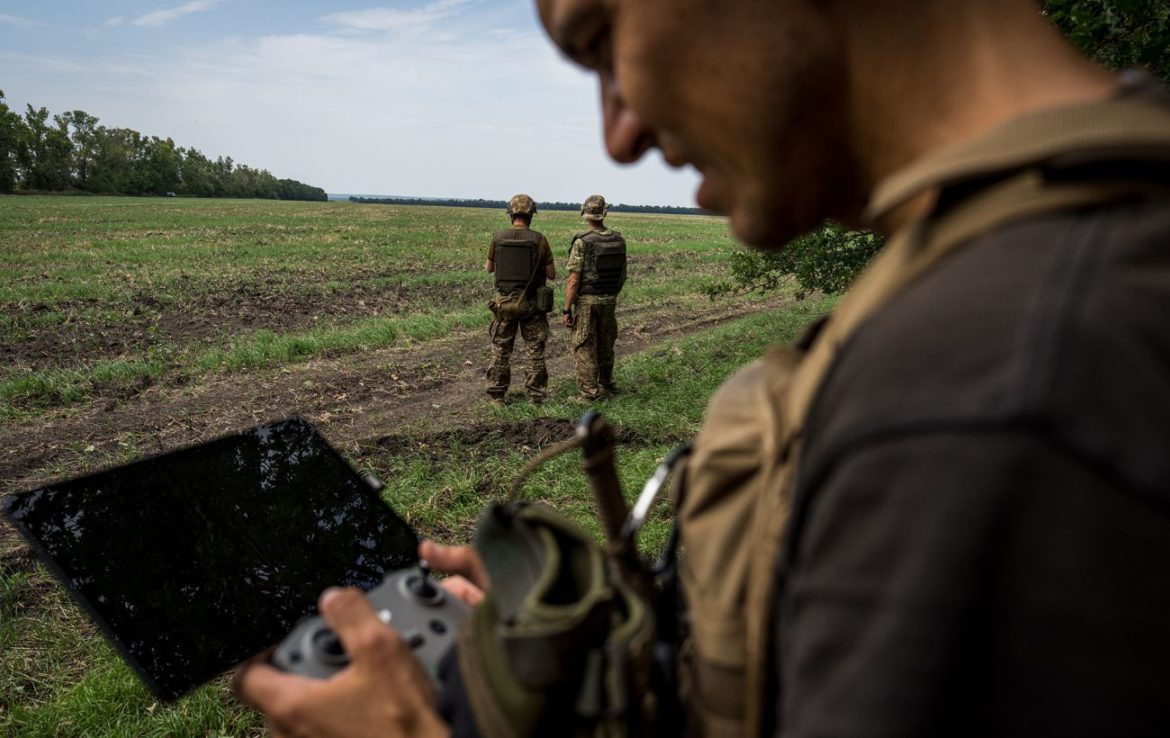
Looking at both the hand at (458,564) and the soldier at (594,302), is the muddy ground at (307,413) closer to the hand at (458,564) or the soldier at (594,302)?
the soldier at (594,302)

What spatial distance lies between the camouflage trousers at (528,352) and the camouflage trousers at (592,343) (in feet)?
1.40

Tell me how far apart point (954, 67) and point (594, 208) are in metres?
9.31

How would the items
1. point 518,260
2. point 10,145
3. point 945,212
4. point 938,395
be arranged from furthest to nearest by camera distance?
point 10,145
point 518,260
point 945,212
point 938,395

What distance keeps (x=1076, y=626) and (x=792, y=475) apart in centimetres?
29

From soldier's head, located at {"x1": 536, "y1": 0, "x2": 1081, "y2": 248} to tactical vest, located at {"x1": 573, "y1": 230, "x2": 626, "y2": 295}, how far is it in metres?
8.65

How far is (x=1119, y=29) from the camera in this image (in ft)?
17.3

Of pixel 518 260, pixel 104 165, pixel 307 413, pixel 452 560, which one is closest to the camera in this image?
pixel 452 560

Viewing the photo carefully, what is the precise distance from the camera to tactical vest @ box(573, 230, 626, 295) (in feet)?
31.6

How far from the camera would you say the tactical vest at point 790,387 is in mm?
679

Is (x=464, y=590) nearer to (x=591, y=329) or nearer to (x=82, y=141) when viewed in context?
(x=591, y=329)

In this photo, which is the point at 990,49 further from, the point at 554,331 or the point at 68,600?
the point at 554,331

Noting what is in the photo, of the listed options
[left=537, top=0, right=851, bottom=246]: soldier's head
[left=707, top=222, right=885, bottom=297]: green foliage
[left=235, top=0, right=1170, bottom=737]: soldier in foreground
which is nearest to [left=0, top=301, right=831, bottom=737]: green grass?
[left=707, top=222, right=885, bottom=297]: green foliage

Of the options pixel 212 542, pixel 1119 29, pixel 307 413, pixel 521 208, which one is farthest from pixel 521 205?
pixel 212 542

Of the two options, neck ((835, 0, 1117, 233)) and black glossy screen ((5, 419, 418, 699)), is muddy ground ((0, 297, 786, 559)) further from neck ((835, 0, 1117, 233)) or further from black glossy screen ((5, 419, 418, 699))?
neck ((835, 0, 1117, 233))
